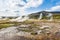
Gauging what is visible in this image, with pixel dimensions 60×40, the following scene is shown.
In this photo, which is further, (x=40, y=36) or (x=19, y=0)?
(x=19, y=0)

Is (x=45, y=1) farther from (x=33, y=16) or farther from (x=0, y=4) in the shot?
(x=0, y=4)

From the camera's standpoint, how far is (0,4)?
1.92 m

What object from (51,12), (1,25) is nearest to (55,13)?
(51,12)

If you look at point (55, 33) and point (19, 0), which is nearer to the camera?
point (55, 33)

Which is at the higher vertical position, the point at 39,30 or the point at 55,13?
the point at 55,13

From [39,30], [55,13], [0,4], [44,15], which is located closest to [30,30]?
[39,30]

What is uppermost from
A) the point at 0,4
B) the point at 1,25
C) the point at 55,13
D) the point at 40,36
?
the point at 0,4

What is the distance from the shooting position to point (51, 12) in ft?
6.16

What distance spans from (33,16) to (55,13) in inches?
12.5

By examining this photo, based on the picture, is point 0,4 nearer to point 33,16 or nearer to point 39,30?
point 33,16

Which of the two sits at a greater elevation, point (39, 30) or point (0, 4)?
point (0, 4)

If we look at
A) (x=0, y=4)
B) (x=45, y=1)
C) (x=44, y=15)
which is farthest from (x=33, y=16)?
(x=0, y=4)

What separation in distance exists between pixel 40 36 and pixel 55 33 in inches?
8.4

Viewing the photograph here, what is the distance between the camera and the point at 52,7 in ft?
6.12
